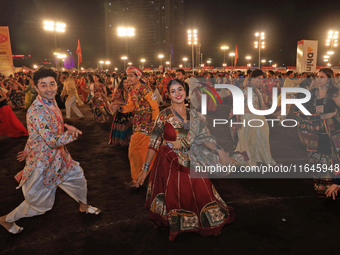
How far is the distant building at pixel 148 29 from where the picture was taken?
152 m

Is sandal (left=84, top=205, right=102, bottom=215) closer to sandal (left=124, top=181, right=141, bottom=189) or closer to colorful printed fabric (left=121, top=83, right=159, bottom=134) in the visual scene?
sandal (left=124, top=181, right=141, bottom=189)

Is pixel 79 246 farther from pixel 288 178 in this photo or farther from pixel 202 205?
pixel 288 178

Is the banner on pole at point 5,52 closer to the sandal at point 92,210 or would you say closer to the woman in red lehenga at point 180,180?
the sandal at point 92,210

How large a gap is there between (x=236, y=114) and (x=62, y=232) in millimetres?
4344

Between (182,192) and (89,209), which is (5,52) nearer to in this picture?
(89,209)

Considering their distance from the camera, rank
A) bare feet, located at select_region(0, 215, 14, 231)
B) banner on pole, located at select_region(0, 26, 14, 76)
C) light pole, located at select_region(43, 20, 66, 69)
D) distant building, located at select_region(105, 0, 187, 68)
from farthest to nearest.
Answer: distant building, located at select_region(105, 0, 187, 68)
banner on pole, located at select_region(0, 26, 14, 76)
light pole, located at select_region(43, 20, 66, 69)
bare feet, located at select_region(0, 215, 14, 231)

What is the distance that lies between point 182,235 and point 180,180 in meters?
0.77

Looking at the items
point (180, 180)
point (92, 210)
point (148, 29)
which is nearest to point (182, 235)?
point (180, 180)

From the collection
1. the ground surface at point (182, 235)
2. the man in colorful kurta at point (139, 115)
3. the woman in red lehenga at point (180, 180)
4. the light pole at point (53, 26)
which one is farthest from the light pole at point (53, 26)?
the woman in red lehenga at point (180, 180)

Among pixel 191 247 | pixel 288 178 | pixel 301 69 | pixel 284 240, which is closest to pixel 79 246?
pixel 191 247

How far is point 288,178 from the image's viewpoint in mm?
5922

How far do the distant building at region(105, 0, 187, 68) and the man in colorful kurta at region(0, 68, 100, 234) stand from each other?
14967 centimetres

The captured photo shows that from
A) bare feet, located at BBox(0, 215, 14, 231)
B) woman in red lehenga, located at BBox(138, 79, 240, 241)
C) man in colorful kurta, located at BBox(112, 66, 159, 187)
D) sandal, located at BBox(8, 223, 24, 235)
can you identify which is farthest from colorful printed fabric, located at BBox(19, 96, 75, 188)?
man in colorful kurta, located at BBox(112, 66, 159, 187)

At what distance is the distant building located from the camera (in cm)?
15225
